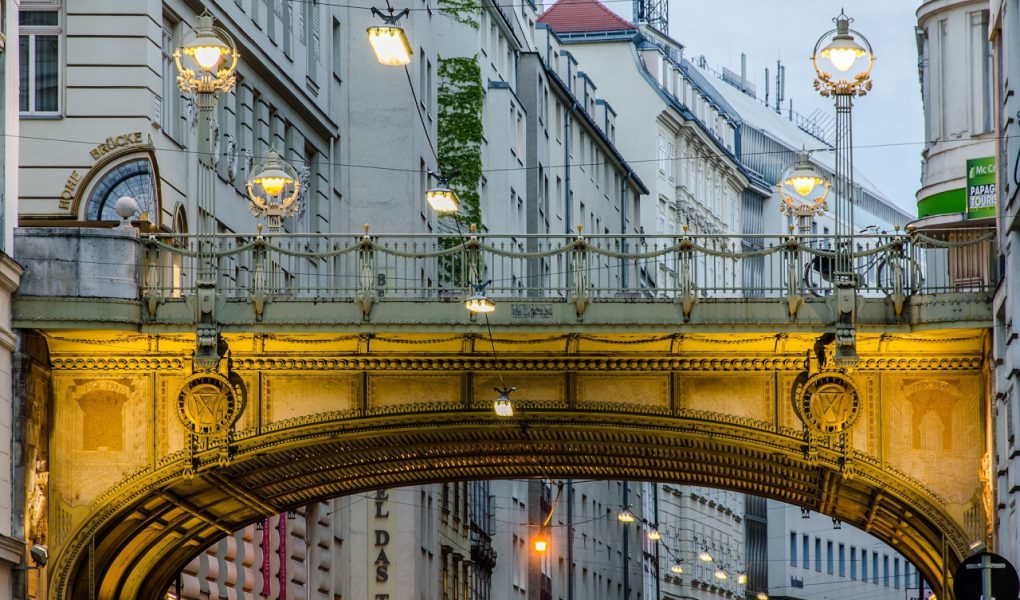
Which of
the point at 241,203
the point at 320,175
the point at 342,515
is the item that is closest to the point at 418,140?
the point at 320,175

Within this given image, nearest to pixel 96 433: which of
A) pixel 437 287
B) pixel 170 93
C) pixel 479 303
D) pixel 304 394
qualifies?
pixel 304 394

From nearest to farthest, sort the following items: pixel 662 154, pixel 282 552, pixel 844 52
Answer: pixel 844 52 → pixel 282 552 → pixel 662 154

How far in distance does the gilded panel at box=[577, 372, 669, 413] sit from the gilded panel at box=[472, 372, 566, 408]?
315 mm

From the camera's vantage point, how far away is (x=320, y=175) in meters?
55.4

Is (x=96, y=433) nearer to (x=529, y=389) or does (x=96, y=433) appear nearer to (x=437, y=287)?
(x=437, y=287)

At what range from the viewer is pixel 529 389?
119 ft

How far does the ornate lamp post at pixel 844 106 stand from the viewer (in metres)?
32.5

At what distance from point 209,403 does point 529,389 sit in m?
4.70

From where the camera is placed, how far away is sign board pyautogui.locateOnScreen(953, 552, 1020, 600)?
24.5m

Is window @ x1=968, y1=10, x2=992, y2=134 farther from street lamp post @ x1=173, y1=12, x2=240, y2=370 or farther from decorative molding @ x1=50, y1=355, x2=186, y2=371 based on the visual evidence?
decorative molding @ x1=50, y1=355, x2=186, y2=371

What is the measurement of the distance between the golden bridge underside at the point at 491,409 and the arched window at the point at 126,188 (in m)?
3.51

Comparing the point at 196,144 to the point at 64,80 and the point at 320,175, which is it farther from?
the point at 320,175

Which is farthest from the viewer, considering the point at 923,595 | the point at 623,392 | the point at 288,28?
the point at 923,595

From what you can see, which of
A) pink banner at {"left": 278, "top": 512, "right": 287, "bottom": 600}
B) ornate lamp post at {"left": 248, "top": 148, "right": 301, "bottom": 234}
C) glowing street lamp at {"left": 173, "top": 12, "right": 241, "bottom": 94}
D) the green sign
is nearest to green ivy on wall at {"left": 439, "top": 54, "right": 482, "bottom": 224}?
pink banner at {"left": 278, "top": 512, "right": 287, "bottom": 600}
